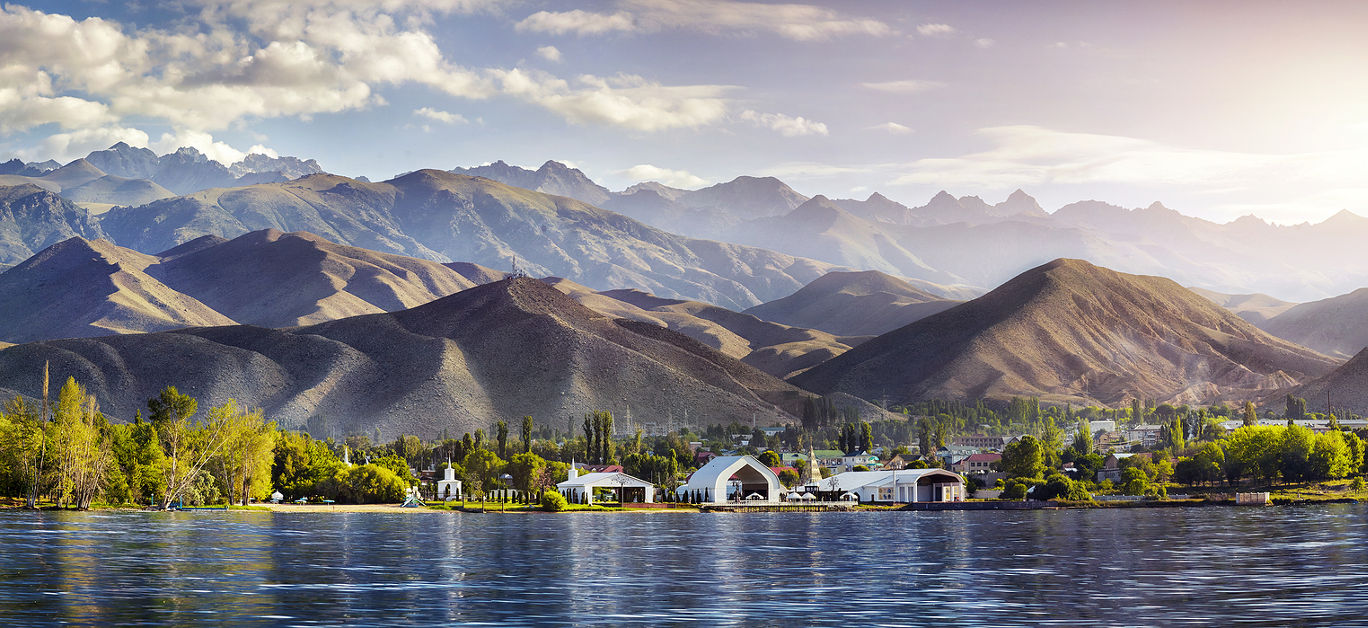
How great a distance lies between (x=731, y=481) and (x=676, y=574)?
116859 mm

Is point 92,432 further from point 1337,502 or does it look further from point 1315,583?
point 1337,502

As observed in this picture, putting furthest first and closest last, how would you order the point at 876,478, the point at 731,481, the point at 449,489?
1. the point at 876,478
2. the point at 449,489
3. the point at 731,481

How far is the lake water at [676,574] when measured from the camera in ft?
150

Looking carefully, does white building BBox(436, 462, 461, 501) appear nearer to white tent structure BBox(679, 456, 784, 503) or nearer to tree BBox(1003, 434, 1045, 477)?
white tent structure BBox(679, 456, 784, 503)

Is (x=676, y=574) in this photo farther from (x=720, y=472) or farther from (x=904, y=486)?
(x=904, y=486)

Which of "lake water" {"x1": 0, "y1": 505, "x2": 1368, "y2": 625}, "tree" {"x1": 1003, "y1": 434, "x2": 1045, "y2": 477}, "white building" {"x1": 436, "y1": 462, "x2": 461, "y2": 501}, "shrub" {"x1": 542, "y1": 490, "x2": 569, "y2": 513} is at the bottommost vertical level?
→ "lake water" {"x1": 0, "y1": 505, "x2": 1368, "y2": 625}

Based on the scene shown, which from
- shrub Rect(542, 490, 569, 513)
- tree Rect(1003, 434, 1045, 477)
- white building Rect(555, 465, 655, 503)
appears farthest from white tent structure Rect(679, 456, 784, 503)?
tree Rect(1003, 434, 1045, 477)

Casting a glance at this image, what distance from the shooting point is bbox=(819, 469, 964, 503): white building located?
604ft

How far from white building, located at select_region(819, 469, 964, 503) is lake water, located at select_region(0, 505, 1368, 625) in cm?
7210

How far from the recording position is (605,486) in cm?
17200

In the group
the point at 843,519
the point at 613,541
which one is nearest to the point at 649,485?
the point at 843,519

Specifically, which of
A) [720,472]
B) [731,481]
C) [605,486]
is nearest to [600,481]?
[605,486]

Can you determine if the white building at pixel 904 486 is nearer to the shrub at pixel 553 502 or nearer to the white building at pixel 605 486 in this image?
the white building at pixel 605 486

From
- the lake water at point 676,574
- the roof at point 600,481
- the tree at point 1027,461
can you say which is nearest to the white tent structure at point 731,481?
the roof at point 600,481
